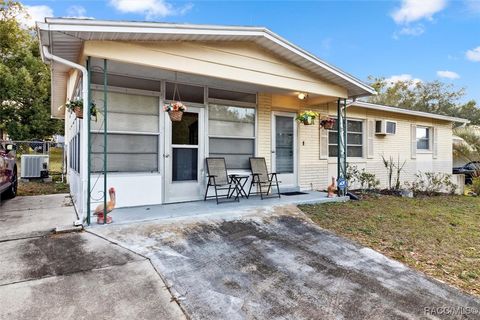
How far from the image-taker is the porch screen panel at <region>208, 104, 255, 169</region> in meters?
5.89

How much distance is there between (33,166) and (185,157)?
682cm

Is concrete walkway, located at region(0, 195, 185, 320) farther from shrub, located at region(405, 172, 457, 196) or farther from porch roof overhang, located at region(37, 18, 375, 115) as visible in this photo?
shrub, located at region(405, 172, 457, 196)

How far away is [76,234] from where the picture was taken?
3650mm

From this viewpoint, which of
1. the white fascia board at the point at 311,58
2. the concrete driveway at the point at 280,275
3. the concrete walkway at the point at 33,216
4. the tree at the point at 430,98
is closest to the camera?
the concrete driveway at the point at 280,275

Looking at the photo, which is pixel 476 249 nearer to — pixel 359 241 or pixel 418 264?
pixel 418 264

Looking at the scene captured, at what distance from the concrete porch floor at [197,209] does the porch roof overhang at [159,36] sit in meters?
2.44

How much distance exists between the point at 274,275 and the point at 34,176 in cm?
970

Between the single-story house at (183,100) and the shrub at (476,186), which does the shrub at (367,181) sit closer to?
the single-story house at (183,100)

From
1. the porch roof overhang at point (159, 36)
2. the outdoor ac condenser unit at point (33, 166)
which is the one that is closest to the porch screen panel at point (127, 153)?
the porch roof overhang at point (159, 36)

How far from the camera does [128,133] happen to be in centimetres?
490

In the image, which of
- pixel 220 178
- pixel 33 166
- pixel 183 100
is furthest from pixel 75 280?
pixel 33 166

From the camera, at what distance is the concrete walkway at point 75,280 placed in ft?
6.87

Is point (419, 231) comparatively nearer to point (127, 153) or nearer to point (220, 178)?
point (220, 178)

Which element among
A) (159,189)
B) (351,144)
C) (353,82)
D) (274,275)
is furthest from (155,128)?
(351,144)
